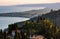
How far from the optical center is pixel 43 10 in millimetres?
4680

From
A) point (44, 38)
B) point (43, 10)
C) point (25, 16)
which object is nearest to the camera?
point (44, 38)

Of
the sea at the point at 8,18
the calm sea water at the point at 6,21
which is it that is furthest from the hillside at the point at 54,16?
Result: the calm sea water at the point at 6,21

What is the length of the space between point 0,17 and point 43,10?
1.17 m

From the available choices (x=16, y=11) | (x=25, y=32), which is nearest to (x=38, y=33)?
(x=25, y=32)

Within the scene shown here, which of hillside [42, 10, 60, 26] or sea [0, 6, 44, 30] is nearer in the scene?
→ sea [0, 6, 44, 30]

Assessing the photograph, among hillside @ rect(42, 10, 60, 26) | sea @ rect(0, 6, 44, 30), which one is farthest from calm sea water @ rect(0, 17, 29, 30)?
hillside @ rect(42, 10, 60, 26)

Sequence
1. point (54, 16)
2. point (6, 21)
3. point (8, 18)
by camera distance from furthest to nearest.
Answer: point (54, 16)
point (8, 18)
point (6, 21)

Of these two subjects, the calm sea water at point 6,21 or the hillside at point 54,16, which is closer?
the calm sea water at point 6,21

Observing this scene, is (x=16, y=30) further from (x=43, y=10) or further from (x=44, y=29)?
(x=43, y=10)

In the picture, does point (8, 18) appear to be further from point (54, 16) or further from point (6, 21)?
point (54, 16)

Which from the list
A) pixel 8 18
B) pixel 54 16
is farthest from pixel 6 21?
pixel 54 16

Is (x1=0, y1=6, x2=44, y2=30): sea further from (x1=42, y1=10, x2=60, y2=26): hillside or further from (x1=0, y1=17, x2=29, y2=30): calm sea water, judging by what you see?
(x1=42, y1=10, x2=60, y2=26): hillside

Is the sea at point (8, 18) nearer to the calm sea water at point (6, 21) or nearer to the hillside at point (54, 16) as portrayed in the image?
the calm sea water at point (6, 21)

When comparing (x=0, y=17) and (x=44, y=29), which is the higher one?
(x=0, y=17)
